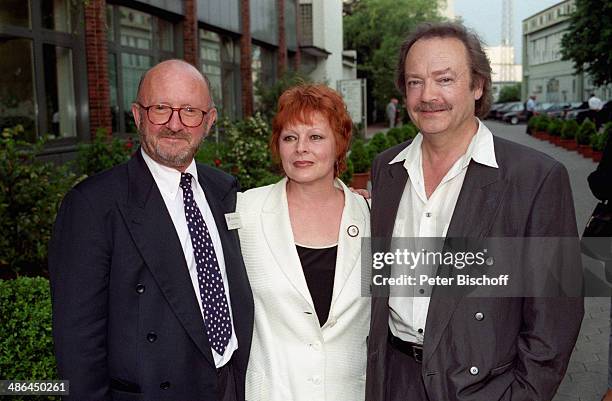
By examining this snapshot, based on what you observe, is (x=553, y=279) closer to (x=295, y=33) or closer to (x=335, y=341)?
(x=335, y=341)

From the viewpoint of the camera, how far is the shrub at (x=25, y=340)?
143 inches

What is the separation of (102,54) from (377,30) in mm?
42604

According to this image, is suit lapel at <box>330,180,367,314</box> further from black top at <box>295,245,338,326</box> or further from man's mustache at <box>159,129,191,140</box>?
man's mustache at <box>159,129,191,140</box>

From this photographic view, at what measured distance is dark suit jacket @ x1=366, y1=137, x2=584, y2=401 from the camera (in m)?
2.41

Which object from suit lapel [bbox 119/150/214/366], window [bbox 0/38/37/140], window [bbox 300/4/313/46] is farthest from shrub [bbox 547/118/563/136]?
suit lapel [bbox 119/150/214/366]

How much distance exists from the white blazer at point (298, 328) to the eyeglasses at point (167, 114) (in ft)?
2.06

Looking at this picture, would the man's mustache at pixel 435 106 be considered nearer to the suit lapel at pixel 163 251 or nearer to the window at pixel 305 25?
the suit lapel at pixel 163 251

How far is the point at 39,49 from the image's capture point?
11047 millimetres

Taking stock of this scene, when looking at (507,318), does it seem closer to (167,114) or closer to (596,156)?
(167,114)

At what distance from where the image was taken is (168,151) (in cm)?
270

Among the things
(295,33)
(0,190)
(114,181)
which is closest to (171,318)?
(114,181)

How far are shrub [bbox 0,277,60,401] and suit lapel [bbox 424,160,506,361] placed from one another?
2250 mm

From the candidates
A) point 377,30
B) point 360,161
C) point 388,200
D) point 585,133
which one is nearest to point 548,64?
point 377,30

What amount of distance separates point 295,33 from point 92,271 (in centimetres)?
2786
